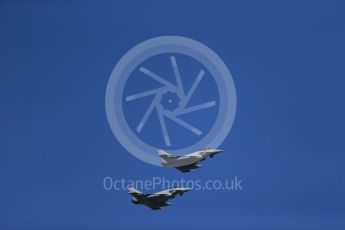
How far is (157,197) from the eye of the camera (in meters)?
2.39

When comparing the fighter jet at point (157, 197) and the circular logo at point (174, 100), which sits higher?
the circular logo at point (174, 100)

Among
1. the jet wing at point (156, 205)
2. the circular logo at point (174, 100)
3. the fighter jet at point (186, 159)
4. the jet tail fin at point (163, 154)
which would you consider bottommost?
the jet wing at point (156, 205)

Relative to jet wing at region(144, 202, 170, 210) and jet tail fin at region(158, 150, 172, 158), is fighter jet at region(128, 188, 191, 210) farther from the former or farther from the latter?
jet tail fin at region(158, 150, 172, 158)

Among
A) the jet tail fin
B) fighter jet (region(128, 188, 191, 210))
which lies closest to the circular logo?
the jet tail fin

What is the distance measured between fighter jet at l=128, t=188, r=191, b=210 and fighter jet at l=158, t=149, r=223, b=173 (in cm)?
11

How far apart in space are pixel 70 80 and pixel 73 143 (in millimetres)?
327

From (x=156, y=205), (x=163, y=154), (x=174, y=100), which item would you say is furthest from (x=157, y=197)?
(x=174, y=100)

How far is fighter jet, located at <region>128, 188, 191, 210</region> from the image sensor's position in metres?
2.40

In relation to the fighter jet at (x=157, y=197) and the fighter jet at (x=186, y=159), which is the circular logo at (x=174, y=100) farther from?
the fighter jet at (x=157, y=197)

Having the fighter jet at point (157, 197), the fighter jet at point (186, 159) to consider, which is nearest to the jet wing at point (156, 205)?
the fighter jet at point (157, 197)

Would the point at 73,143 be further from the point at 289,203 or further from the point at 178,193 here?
the point at 289,203

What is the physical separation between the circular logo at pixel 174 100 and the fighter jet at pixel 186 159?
27mm

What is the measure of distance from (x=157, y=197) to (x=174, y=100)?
497 millimetres

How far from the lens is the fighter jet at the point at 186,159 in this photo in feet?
7.84
